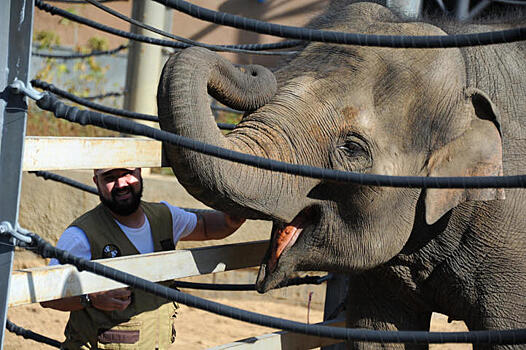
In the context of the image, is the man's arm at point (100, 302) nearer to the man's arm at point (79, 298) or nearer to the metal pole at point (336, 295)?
the man's arm at point (79, 298)

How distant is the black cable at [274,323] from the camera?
1644 millimetres

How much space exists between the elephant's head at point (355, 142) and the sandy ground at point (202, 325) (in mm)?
2966

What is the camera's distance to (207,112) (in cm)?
206

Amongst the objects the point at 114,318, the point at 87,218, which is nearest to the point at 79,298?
the point at 114,318

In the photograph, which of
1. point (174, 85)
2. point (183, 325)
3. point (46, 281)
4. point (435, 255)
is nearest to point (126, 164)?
point (174, 85)

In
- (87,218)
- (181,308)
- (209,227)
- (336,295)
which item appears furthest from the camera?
(181,308)

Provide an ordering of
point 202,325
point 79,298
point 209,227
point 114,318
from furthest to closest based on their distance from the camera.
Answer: point 202,325 → point 209,227 → point 114,318 → point 79,298

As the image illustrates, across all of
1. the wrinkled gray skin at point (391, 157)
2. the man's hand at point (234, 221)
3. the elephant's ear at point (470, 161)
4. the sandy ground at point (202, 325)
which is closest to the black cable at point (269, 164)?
the wrinkled gray skin at point (391, 157)

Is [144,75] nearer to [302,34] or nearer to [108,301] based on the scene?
[108,301]

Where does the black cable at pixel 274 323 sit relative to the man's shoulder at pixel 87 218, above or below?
below

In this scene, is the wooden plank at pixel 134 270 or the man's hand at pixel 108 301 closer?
the wooden plank at pixel 134 270

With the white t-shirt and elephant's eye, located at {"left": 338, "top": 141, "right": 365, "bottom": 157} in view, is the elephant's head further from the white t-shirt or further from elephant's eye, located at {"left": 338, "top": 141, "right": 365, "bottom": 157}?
the white t-shirt

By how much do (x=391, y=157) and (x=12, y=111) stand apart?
3.91 ft

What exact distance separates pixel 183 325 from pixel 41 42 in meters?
5.03
